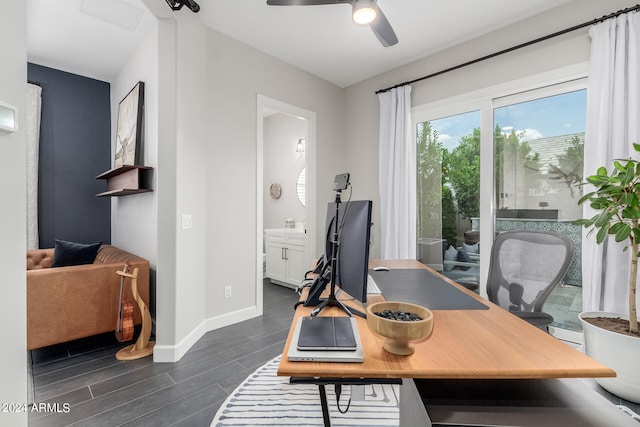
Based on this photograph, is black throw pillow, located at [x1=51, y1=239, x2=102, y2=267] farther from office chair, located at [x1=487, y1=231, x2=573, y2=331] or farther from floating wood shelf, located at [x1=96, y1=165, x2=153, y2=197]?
office chair, located at [x1=487, y1=231, x2=573, y2=331]

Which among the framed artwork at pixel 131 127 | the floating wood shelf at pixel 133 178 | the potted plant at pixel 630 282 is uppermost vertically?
the framed artwork at pixel 131 127

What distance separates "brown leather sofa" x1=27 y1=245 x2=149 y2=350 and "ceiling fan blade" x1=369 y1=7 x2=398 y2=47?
264cm

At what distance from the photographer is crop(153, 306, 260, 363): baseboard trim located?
2.19 m

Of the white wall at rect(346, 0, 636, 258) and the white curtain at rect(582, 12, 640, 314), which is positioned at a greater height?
the white wall at rect(346, 0, 636, 258)

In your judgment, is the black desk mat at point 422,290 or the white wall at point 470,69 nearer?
the black desk mat at point 422,290

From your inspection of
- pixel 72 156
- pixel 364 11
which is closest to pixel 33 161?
pixel 72 156

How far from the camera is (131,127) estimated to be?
9.69 feet

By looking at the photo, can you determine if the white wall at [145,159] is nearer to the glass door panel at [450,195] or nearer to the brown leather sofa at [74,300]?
the brown leather sofa at [74,300]

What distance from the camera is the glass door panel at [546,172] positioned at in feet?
7.99

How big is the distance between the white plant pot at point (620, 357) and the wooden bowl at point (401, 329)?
1698 millimetres

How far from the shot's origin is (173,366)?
2125mm

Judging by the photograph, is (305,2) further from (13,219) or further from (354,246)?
(13,219)

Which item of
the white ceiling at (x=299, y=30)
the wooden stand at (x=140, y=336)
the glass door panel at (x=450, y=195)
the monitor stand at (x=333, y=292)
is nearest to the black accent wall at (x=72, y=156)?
the white ceiling at (x=299, y=30)

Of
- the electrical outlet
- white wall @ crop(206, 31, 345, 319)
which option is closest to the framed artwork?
white wall @ crop(206, 31, 345, 319)
